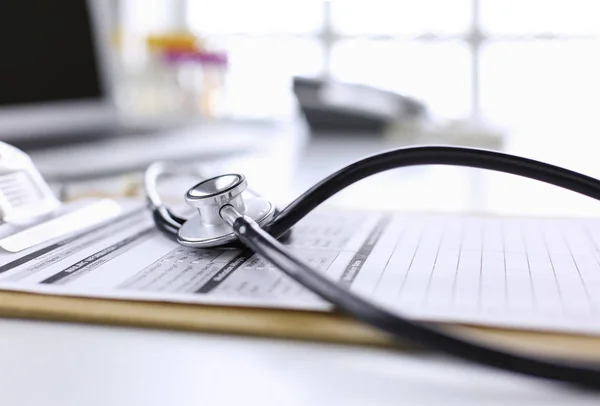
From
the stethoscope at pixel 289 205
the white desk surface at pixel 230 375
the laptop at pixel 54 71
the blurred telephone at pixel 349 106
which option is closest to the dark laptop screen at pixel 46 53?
the laptop at pixel 54 71

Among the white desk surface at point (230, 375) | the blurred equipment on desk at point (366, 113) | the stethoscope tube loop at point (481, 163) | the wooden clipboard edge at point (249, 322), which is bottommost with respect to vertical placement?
the blurred equipment on desk at point (366, 113)

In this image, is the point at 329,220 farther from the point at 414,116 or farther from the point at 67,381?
the point at 414,116

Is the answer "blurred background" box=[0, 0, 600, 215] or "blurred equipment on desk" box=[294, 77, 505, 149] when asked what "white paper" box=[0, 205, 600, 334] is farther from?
"blurred equipment on desk" box=[294, 77, 505, 149]

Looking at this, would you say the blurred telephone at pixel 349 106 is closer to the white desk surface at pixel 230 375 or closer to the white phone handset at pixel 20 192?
the white phone handset at pixel 20 192

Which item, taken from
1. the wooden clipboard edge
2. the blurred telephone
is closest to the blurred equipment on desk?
the blurred telephone

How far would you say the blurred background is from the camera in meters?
0.79

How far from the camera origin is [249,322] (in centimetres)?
30

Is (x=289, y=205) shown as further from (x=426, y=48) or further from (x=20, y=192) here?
(x=426, y=48)

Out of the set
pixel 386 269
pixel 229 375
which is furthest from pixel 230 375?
pixel 386 269

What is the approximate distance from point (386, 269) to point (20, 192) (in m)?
0.27

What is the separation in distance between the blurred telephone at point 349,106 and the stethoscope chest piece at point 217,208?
798 millimetres

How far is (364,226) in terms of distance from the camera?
0.48 m

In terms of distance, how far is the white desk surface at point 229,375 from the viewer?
0.25 m

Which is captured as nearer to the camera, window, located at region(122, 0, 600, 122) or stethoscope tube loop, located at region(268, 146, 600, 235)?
stethoscope tube loop, located at region(268, 146, 600, 235)
